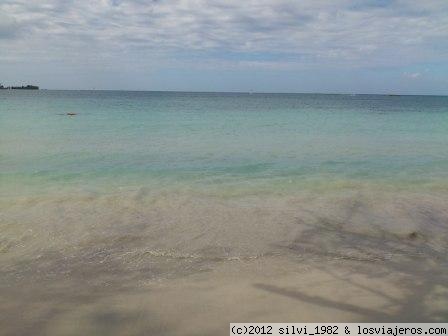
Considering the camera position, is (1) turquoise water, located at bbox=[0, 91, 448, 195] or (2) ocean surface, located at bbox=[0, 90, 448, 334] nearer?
(2) ocean surface, located at bbox=[0, 90, 448, 334]

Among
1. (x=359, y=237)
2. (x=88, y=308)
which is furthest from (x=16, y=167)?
(x=359, y=237)

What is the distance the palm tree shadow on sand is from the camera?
485 cm

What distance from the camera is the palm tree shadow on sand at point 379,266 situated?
4852 millimetres

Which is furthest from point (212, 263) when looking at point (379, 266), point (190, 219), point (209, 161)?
point (209, 161)

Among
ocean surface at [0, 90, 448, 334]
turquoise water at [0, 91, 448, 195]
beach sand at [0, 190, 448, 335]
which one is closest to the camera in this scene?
beach sand at [0, 190, 448, 335]

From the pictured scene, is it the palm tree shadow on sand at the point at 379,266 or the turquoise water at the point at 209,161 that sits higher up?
the turquoise water at the point at 209,161

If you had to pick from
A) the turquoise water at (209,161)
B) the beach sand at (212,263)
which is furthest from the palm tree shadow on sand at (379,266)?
the turquoise water at (209,161)

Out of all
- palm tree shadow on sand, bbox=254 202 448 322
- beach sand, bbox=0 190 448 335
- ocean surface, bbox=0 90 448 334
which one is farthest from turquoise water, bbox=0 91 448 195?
palm tree shadow on sand, bbox=254 202 448 322

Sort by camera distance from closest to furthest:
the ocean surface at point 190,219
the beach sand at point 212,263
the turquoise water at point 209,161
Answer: the beach sand at point 212,263, the ocean surface at point 190,219, the turquoise water at point 209,161

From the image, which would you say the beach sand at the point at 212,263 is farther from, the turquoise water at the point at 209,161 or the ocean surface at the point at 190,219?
the turquoise water at the point at 209,161

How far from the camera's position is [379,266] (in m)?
6.17

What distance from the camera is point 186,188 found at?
10930mm

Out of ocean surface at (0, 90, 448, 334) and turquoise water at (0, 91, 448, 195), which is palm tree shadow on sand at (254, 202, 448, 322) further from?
turquoise water at (0, 91, 448, 195)

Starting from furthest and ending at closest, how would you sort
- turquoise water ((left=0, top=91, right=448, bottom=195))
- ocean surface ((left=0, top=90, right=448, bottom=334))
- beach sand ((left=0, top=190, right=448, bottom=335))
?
turquoise water ((left=0, top=91, right=448, bottom=195))
ocean surface ((left=0, top=90, right=448, bottom=334))
beach sand ((left=0, top=190, right=448, bottom=335))
